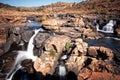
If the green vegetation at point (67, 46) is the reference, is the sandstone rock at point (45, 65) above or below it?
below

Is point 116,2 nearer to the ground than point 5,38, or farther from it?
farther from it

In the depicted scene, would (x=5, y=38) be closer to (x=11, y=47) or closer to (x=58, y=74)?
(x=11, y=47)

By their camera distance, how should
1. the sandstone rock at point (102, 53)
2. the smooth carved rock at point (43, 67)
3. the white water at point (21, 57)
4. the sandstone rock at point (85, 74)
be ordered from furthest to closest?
the white water at point (21, 57) → the smooth carved rock at point (43, 67) → the sandstone rock at point (102, 53) → the sandstone rock at point (85, 74)

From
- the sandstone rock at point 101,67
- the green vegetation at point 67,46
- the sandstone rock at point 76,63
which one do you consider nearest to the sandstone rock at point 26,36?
the green vegetation at point 67,46

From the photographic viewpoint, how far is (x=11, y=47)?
889 inches

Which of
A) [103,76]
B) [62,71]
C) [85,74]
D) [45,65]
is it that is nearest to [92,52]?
[62,71]

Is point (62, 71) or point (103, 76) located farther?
point (62, 71)

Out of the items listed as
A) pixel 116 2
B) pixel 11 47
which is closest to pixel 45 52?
pixel 11 47

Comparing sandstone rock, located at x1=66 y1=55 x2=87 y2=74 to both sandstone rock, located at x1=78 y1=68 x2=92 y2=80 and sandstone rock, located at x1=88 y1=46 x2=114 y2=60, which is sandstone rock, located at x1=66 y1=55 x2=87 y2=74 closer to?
sandstone rock, located at x1=88 y1=46 x2=114 y2=60

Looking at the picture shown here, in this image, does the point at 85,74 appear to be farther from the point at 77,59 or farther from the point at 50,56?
the point at 50,56

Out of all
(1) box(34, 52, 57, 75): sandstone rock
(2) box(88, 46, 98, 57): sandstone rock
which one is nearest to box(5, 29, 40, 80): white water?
(1) box(34, 52, 57, 75): sandstone rock

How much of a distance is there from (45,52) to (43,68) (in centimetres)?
233

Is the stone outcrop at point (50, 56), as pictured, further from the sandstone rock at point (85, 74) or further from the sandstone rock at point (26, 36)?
the sandstone rock at point (26, 36)

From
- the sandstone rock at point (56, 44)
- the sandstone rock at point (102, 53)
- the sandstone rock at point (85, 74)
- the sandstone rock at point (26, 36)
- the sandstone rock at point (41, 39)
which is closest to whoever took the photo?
the sandstone rock at point (85, 74)
